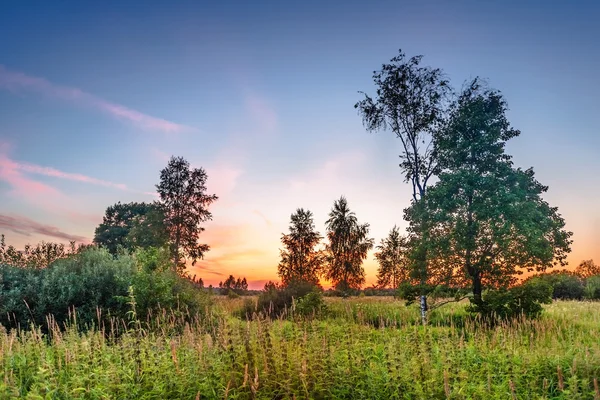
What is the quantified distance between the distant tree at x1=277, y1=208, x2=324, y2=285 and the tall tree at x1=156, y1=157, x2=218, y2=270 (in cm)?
1120

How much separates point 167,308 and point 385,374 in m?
8.76

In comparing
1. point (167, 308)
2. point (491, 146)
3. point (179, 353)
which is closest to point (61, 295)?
point (167, 308)

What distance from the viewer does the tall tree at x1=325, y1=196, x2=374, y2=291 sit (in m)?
43.7

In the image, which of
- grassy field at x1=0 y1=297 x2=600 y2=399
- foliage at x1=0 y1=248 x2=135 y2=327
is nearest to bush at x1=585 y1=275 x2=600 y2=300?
grassy field at x1=0 y1=297 x2=600 y2=399

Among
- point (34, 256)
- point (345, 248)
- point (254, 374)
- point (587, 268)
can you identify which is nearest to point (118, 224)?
point (345, 248)

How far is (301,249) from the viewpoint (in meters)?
45.3

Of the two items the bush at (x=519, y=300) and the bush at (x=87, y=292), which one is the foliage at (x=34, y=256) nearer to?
the bush at (x=87, y=292)

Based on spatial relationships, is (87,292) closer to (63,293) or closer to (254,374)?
(63,293)

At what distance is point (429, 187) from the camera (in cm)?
1861

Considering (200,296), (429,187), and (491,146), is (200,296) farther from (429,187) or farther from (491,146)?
(491,146)

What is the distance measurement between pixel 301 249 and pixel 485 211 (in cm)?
3011

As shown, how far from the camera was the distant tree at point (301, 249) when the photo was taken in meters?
44.6

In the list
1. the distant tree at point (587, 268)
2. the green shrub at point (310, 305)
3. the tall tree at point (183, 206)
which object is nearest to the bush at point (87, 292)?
the green shrub at point (310, 305)

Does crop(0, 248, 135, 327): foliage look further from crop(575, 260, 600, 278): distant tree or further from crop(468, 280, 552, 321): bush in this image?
crop(575, 260, 600, 278): distant tree
